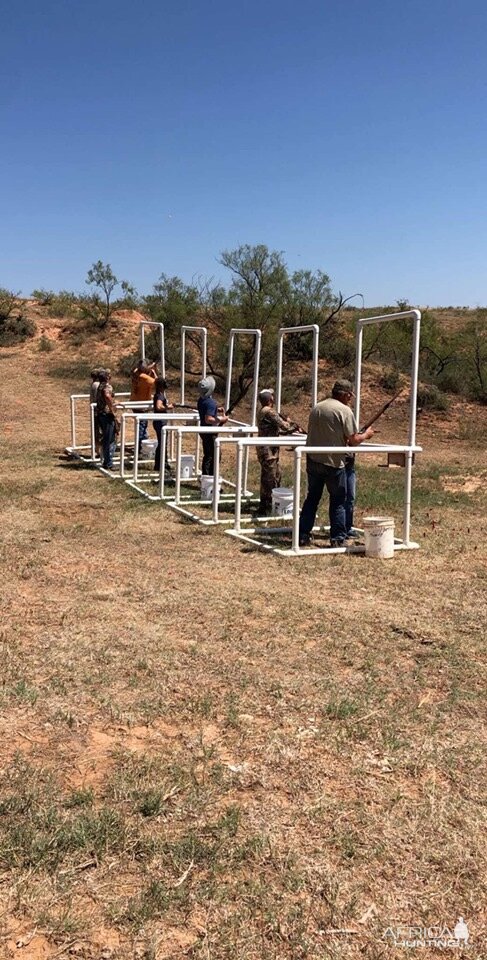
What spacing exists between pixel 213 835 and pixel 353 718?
1179mm

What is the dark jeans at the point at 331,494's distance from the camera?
764 cm

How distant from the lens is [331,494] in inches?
304

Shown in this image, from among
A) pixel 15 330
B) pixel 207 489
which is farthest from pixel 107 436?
pixel 15 330

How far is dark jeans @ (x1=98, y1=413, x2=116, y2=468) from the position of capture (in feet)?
41.1

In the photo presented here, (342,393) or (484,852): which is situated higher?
(342,393)

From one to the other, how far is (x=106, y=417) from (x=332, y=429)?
5924 millimetres

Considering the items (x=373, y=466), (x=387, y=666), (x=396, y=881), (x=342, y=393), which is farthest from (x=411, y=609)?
(x=373, y=466)

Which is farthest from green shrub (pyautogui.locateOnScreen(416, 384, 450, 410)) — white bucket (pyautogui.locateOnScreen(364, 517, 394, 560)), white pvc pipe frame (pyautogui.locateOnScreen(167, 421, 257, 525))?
white bucket (pyautogui.locateOnScreen(364, 517, 394, 560))

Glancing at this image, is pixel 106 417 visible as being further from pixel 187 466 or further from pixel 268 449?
pixel 268 449

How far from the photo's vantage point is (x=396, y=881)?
2709 millimetres

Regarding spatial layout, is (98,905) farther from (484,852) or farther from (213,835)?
(484,852)

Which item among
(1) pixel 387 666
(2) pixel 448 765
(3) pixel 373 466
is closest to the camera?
(2) pixel 448 765

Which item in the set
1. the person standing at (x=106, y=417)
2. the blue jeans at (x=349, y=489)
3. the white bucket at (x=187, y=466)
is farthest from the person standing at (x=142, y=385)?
the blue jeans at (x=349, y=489)

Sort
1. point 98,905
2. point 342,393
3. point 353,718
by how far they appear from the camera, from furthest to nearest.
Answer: point 342,393, point 353,718, point 98,905
